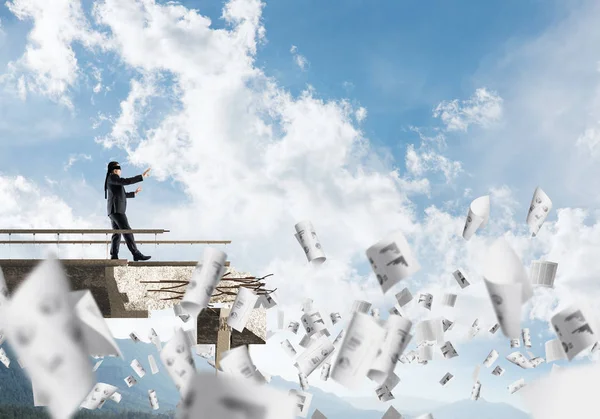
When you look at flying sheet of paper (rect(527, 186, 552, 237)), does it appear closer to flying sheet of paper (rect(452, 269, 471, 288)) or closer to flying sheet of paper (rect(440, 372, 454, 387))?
flying sheet of paper (rect(452, 269, 471, 288))

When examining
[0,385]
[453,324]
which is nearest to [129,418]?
[0,385]

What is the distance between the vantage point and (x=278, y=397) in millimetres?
2105

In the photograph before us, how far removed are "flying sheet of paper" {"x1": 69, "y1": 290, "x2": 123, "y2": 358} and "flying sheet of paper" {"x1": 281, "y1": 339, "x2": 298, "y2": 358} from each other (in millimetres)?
4706

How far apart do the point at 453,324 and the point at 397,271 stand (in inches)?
165

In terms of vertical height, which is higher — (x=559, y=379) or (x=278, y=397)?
(x=559, y=379)

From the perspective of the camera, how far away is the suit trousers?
9.60 metres

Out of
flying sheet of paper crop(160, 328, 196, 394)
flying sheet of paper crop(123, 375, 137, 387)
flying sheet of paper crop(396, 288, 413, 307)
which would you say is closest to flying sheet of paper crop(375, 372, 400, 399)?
flying sheet of paper crop(396, 288, 413, 307)

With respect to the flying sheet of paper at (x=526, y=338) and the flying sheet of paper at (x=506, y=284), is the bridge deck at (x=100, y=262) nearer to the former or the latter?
the flying sheet of paper at (x=526, y=338)

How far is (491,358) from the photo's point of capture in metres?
7.91

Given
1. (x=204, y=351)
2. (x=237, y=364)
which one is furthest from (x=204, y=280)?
(x=204, y=351)

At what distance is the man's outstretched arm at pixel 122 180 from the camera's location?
31.4 ft

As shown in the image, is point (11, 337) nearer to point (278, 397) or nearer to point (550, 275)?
point (278, 397)

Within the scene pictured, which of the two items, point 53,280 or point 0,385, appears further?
point 0,385

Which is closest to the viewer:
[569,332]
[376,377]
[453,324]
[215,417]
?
[215,417]
